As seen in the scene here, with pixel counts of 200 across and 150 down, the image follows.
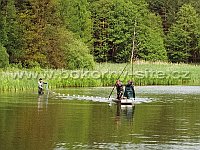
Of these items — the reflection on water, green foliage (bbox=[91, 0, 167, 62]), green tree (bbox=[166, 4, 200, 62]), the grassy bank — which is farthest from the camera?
green tree (bbox=[166, 4, 200, 62])

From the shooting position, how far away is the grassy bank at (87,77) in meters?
44.7

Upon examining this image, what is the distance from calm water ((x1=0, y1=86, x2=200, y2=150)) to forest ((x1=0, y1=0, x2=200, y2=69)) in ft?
55.9

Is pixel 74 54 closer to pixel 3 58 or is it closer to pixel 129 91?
pixel 3 58

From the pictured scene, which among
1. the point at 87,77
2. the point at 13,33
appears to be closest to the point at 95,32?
the point at 13,33

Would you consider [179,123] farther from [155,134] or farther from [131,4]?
[131,4]

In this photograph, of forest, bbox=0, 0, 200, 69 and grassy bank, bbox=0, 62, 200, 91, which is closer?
grassy bank, bbox=0, 62, 200, 91

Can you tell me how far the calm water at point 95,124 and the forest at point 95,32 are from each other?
17049 millimetres

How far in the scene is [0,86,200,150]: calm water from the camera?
18.2m

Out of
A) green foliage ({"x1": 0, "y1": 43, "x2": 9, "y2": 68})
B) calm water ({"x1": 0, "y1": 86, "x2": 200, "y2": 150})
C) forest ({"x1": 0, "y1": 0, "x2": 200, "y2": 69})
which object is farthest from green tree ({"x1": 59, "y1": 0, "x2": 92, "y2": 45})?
calm water ({"x1": 0, "y1": 86, "x2": 200, "y2": 150})

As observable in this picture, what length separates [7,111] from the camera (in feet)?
93.6

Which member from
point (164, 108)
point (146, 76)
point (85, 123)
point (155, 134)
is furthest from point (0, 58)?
point (155, 134)

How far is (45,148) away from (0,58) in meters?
40.1

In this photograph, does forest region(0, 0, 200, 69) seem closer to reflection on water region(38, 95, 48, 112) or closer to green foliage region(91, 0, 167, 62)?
green foliage region(91, 0, 167, 62)

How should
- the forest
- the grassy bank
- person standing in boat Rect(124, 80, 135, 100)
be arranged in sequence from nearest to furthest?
1. person standing in boat Rect(124, 80, 135, 100)
2. the grassy bank
3. the forest
